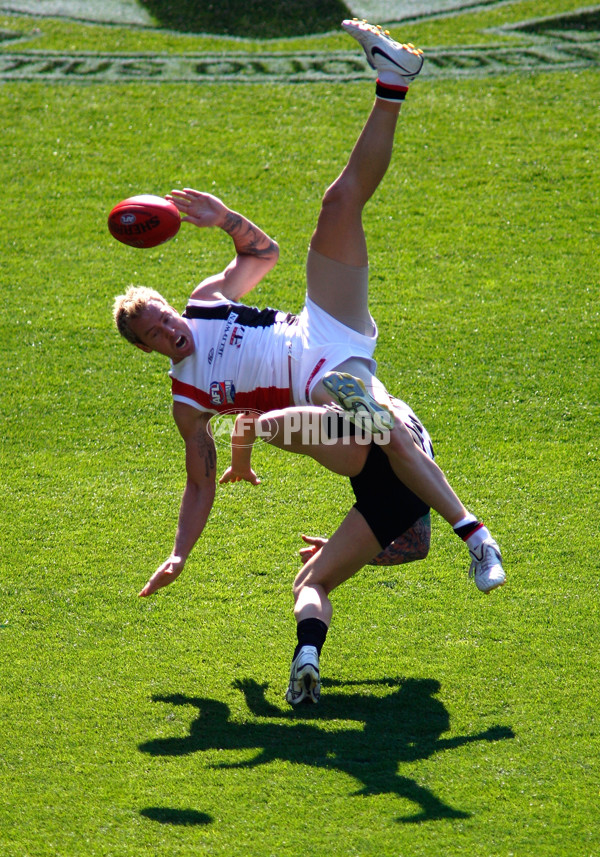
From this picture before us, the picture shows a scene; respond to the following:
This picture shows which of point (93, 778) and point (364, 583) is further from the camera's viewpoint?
point (364, 583)

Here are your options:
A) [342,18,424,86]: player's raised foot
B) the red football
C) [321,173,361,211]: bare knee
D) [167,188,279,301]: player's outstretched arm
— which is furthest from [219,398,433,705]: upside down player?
[342,18,424,86]: player's raised foot

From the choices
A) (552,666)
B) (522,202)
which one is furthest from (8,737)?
(522,202)

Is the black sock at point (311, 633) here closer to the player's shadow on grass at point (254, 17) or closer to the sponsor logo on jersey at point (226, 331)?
the sponsor logo on jersey at point (226, 331)

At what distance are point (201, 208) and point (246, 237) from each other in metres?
0.25

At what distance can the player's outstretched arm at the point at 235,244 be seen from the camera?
14.8 ft

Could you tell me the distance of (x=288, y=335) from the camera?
4.40 meters

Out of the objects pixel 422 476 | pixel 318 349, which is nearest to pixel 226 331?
pixel 318 349

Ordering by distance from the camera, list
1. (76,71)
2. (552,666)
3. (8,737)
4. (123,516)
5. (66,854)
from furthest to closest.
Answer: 1. (76,71)
2. (123,516)
3. (552,666)
4. (8,737)
5. (66,854)

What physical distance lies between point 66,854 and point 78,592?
66.7 inches

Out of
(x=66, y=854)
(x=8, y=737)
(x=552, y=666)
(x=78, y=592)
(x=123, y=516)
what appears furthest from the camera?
(x=123, y=516)

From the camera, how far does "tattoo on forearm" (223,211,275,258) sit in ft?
14.9

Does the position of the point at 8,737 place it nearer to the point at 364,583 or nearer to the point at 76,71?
the point at 364,583

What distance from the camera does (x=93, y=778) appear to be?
3.48m

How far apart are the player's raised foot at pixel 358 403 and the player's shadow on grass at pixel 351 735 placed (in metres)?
1.12
